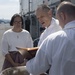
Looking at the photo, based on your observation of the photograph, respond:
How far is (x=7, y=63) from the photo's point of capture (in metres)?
4.05

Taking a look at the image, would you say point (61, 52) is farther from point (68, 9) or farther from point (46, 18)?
point (46, 18)

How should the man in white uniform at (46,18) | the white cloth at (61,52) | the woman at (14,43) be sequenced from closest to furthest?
the white cloth at (61,52) < the man in white uniform at (46,18) < the woman at (14,43)

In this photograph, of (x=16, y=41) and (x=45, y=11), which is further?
(x=16, y=41)

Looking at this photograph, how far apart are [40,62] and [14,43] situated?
1784mm

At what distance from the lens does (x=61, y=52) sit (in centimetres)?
218

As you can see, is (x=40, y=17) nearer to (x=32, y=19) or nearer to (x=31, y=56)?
(x=31, y=56)

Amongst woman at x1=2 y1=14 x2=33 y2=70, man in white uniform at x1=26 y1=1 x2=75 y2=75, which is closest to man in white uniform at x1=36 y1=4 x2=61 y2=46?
man in white uniform at x1=26 y1=1 x2=75 y2=75

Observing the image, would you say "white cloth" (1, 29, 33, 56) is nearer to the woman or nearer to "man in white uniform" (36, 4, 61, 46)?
the woman

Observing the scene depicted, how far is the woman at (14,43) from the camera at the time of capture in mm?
4004

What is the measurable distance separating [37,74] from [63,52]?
34 centimetres

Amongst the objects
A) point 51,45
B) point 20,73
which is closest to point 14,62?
point 20,73

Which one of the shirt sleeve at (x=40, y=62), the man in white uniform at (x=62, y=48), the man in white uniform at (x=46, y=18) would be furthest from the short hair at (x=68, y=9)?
the man in white uniform at (x=46, y=18)

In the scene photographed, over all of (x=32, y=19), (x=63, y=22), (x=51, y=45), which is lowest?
(x=32, y=19)

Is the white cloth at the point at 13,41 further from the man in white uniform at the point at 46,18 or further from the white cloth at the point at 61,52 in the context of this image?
the white cloth at the point at 61,52
